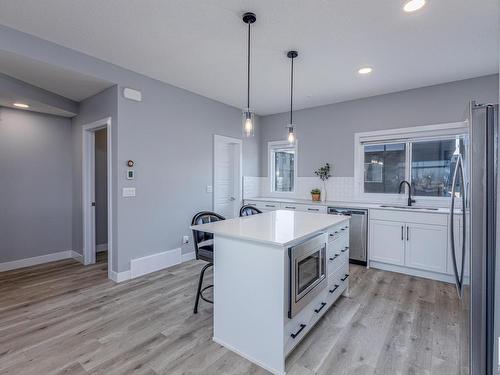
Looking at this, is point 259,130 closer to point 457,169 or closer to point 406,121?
point 406,121

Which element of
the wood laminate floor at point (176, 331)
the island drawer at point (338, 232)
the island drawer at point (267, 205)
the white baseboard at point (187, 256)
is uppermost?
the island drawer at point (267, 205)

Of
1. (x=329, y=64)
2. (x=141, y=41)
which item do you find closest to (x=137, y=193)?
(x=141, y=41)

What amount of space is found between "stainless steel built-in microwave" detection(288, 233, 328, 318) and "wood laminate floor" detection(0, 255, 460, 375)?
43 cm

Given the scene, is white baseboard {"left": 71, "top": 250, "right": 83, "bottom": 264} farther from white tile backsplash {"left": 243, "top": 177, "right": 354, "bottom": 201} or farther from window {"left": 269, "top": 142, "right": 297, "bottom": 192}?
window {"left": 269, "top": 142, "right": 297, "bottom": 192}

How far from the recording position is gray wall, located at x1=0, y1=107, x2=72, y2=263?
3.80m

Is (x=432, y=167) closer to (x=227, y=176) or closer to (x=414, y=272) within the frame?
(x=414, y=272)

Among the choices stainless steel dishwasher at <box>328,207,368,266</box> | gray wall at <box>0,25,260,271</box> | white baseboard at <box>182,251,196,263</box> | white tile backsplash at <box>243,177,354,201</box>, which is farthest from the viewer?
white tile backsplash at <box>243,177,354,201</box>

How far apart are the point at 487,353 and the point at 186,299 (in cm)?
251

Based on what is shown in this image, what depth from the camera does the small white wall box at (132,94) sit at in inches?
132

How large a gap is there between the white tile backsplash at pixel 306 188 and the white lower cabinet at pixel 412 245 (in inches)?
36.3

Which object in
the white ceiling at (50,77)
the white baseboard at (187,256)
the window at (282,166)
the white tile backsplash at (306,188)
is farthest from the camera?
the window at (282,166)

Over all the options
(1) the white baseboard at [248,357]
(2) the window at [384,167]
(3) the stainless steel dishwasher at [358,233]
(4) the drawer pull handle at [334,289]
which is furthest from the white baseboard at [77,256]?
(2) the window at [384,167]

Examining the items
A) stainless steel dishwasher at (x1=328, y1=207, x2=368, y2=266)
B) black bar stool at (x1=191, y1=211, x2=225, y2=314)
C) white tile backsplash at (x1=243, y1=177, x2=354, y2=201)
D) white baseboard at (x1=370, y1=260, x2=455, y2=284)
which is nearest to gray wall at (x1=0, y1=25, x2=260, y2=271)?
black bar stool at (x1=191, y1=211, x2=225, y2=314)

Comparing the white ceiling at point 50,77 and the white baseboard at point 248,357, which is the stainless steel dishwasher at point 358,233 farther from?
the white ceiling at point 50,77
